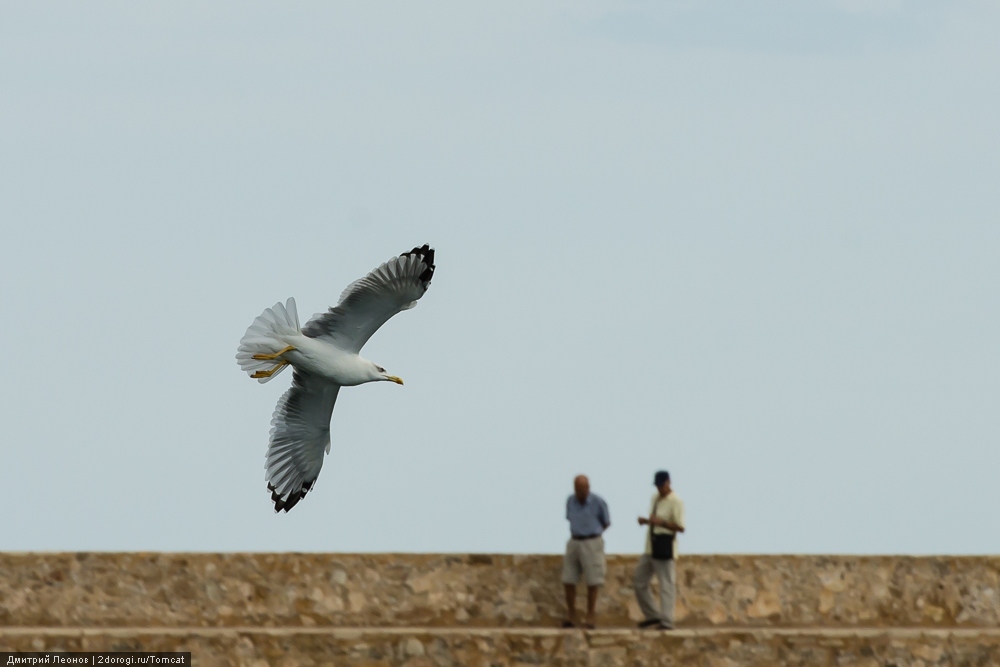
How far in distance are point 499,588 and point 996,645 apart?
13.3 ft

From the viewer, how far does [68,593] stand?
13.8 metres

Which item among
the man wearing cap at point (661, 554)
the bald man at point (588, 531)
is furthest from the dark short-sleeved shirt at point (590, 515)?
the man wearing cap at point (661, 554)

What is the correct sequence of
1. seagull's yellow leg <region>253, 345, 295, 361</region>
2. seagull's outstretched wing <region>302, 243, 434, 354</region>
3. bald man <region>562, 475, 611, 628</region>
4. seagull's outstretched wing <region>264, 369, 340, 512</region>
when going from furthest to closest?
seagull's outstretched wing <region>264, 369, 340, 512</region> < seagull's yellow leg <region>253, 345, 295, 361</region> < seagull's outstretched wing <region>302, 243, 434, 354</region> < bald man <region>562, 475, 611, 628</region>

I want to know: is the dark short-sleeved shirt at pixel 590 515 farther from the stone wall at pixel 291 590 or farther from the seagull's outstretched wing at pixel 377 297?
the seagull's outstretched wing at pixel 377 297

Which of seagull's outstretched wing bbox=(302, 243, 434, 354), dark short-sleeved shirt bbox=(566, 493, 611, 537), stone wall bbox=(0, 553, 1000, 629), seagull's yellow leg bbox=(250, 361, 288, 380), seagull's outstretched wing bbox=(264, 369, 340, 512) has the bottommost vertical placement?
stone wall bbox=(0, 553, 1000, 629)

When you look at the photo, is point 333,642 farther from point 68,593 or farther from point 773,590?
point 773,590

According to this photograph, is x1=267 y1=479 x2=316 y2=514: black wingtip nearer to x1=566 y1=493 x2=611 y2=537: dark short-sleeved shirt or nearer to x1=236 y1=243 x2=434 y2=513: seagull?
x1=236 y1=243 x2=434 y2=513: seagull

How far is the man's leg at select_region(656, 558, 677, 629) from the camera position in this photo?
42.6 feet

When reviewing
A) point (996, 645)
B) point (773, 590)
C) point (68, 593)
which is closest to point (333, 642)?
point (68, 593)

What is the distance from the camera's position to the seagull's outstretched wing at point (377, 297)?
1377cm

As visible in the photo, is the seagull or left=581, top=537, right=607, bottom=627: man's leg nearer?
left=581, top=537, right=607, bottom=627: man's leg

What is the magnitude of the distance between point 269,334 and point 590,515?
3342 millimetres

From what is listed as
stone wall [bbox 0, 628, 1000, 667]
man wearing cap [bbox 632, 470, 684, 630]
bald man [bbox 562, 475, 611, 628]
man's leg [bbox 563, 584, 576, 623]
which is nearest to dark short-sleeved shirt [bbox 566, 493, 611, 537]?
bald man [bbox 562, 475, 611, 628]

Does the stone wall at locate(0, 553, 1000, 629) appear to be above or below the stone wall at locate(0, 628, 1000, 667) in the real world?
above
